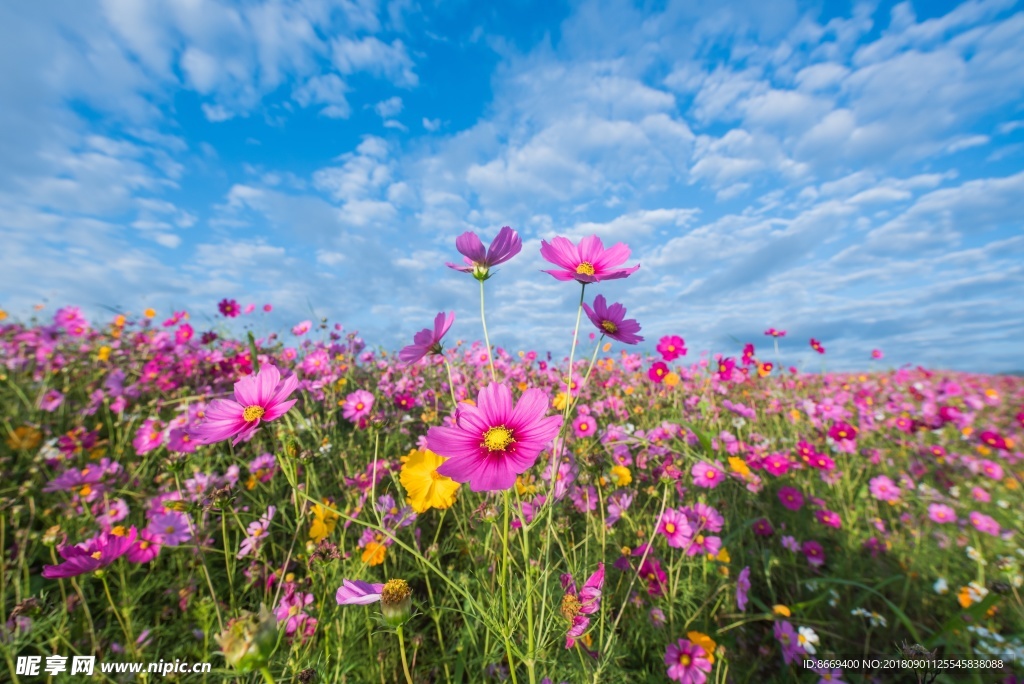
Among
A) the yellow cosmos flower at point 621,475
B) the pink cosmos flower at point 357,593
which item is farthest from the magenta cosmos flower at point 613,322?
the yellow cosmos flower at point 621,475

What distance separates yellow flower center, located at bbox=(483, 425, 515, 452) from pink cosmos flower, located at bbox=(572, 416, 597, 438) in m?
1.43

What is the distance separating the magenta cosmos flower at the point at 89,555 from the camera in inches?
42.4

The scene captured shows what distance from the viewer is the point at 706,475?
1876 millimetres

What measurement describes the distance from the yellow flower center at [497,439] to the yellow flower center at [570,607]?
331 millimetres

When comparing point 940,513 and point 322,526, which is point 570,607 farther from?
point 940,513

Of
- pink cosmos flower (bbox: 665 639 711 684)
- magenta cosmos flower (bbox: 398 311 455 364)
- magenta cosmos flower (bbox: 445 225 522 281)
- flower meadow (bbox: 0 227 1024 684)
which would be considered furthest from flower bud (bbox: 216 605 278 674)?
pink cosmos flower (bbox: 665 639 711 684)

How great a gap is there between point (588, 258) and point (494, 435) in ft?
1.52

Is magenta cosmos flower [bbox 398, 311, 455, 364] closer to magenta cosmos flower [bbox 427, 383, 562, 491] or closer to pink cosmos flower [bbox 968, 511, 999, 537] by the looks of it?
magenta cosmos flower [bbox 427, 383, 562, 491]

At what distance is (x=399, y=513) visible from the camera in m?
1.51

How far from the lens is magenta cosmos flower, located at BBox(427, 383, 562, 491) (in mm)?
671

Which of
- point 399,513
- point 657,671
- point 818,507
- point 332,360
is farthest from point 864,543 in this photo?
point 332,360

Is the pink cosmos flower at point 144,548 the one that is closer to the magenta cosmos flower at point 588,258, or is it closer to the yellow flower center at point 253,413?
the yellow flower center at point 253,413

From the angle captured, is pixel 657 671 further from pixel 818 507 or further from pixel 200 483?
pixel 200 483

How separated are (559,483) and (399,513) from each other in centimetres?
65
